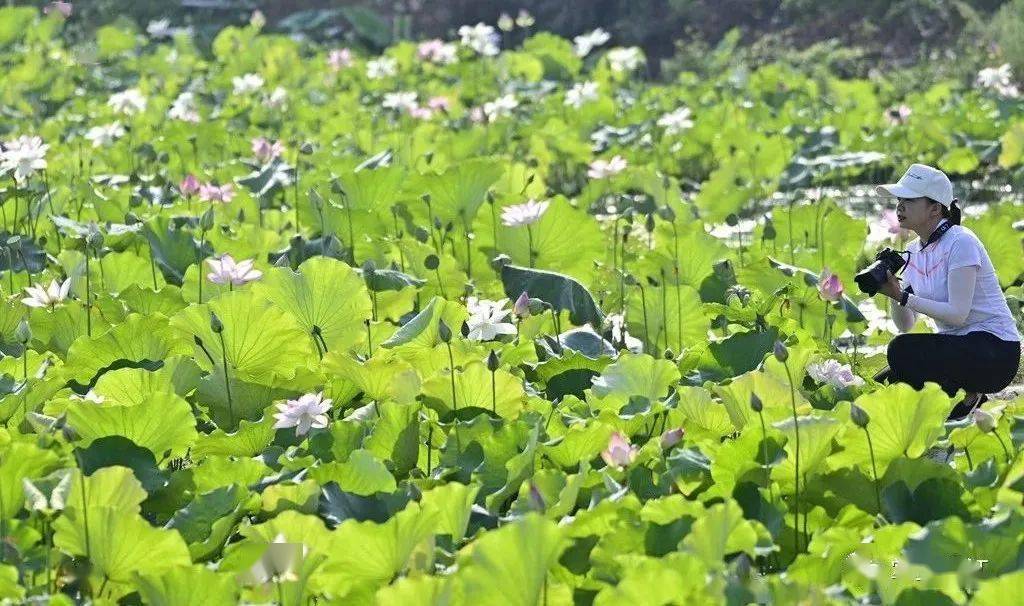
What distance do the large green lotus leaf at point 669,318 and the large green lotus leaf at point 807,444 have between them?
102 centimetres

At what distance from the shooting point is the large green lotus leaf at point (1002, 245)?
3896 mm

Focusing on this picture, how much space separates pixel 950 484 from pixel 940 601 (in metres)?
0.44

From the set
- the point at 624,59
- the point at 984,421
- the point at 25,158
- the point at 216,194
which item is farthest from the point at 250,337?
the point at 624,59

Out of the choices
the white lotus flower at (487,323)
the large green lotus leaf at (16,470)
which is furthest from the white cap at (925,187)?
the large green lotus leaf at (16,470)

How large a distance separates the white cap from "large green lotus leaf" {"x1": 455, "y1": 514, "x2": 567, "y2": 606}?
1448 mm

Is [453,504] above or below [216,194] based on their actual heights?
above

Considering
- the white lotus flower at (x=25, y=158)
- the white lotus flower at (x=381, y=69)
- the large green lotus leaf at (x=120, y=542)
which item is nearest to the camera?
the large green lotus leaf at (x=120, y=542)

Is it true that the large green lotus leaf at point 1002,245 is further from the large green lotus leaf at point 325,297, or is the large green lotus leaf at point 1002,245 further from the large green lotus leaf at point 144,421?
the large green lotus leaf at point 144,421

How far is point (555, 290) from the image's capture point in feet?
11.3

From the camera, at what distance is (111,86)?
29.3 feet

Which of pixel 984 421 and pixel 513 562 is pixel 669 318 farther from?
pixel 513 562

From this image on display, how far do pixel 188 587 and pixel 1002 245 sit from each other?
102 inches

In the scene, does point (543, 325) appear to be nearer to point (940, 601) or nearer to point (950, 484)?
point (950, 484)

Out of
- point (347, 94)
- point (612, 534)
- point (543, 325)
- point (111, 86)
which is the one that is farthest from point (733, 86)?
point (612, 534)
